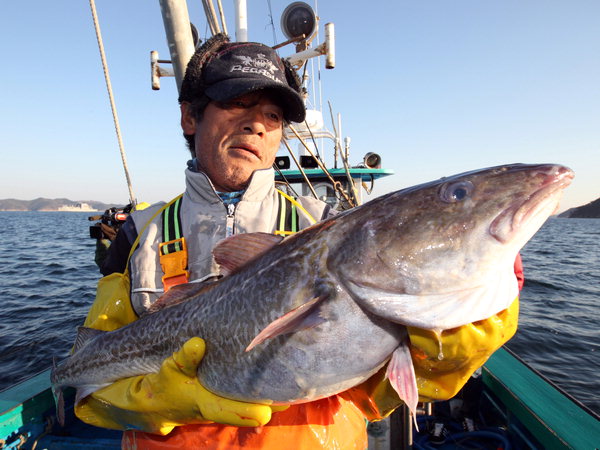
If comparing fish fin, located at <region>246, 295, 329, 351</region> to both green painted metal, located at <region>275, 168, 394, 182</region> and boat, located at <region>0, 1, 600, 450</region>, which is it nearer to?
boat, located at <region>0, 1, 600, 450</region>

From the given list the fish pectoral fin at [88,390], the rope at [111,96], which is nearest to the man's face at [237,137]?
the fish pectoral fin at [88,390]

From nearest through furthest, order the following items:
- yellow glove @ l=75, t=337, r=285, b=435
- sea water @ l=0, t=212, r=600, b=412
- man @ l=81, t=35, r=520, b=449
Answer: yellow glove @ l=75, t=337, r=285, b=435 → man @ l=81, t=35, r=520, b=449 → sea water @ l=0, t=212, r=600, b=412

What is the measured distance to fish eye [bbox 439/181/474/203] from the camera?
146cm

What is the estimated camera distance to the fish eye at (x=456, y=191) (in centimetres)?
146

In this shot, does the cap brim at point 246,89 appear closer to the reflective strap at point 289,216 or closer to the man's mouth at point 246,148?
the man's mouth at point 246,148

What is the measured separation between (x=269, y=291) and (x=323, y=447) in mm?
1000

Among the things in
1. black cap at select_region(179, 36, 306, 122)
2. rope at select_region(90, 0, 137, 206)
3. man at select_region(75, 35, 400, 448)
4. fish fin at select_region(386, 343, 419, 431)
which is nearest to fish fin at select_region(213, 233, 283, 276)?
man at select_region(75, 35, 400, 448)

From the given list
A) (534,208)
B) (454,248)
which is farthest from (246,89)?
(534,208)

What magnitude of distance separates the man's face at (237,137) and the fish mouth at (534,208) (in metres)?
1.71

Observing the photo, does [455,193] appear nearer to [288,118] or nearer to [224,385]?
[224,385]

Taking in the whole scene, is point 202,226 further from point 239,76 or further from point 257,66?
point 257,66

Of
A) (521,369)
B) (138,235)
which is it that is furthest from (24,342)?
(521,369)

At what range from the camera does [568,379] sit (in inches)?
293

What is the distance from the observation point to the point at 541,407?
2.89 m
